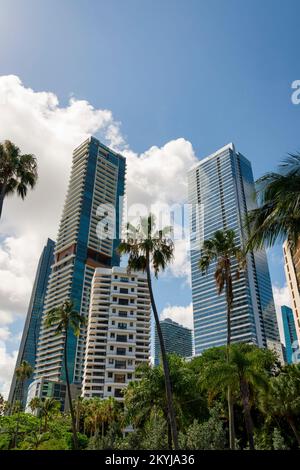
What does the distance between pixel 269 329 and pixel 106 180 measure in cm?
11878

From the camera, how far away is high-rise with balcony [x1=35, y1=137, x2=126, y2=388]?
480 ft

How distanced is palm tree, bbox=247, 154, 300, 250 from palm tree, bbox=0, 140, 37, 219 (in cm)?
1443

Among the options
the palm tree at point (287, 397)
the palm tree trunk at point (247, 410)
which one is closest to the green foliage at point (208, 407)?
the palm tree at point (287, 397)

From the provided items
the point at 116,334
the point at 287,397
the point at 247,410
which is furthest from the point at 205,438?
the point at 116,334

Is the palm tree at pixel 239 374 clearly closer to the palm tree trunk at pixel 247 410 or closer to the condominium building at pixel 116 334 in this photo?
the palm tree trunk at pixel 247 410

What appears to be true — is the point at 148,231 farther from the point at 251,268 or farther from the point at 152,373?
the point at 251,268

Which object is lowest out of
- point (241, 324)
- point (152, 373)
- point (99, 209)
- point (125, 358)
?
point (152, 373)

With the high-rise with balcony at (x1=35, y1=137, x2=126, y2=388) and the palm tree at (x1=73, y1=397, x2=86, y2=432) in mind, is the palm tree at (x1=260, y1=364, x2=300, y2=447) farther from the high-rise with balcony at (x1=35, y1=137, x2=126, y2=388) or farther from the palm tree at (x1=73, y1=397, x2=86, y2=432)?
the high-rise with balcony at (x1=35, y1=137, x2=126, y2=388)

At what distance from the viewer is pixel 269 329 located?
644 feet

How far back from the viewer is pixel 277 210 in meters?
9.66

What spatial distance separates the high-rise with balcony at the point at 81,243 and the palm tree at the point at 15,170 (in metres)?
124

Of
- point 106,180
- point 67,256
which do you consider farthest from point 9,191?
point 106,180

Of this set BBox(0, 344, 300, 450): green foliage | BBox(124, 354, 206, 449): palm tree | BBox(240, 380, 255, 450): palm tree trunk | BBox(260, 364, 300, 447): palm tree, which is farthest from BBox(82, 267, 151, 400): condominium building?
BBox(240, 380, 255, 450): palm tree trunk

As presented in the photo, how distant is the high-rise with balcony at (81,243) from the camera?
5765 inches
